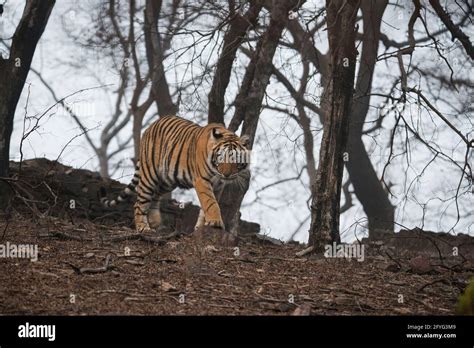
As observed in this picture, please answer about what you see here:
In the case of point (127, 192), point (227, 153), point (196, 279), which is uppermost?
point (227, 153)

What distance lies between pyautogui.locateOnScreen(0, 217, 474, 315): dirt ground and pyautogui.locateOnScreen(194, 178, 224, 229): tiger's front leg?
54 cm

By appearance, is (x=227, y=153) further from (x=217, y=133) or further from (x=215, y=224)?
(x=215, y=224)

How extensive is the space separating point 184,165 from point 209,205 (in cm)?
136

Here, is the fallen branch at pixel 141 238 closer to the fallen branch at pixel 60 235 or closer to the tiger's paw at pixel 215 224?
the fallen branch at pixel 60 235

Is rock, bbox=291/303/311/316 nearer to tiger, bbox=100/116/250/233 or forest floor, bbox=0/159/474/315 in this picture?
forest floor, bbox=0/159/474/315

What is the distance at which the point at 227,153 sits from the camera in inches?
451

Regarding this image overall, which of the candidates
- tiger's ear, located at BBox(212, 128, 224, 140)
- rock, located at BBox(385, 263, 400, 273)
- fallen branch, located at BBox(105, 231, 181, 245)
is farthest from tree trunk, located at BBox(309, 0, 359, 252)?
tiger's ear, located at BBox(212, 128, 224, 140)

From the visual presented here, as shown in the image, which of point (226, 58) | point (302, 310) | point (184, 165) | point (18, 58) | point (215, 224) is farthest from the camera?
point (226, 58)

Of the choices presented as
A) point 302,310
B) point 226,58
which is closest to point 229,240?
point 226,58

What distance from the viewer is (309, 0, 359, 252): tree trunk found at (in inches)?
398

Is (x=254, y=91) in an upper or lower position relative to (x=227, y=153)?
upper

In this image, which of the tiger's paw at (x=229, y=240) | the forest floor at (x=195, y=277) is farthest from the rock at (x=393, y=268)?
the tiger's paw at (x=229, y=240)
